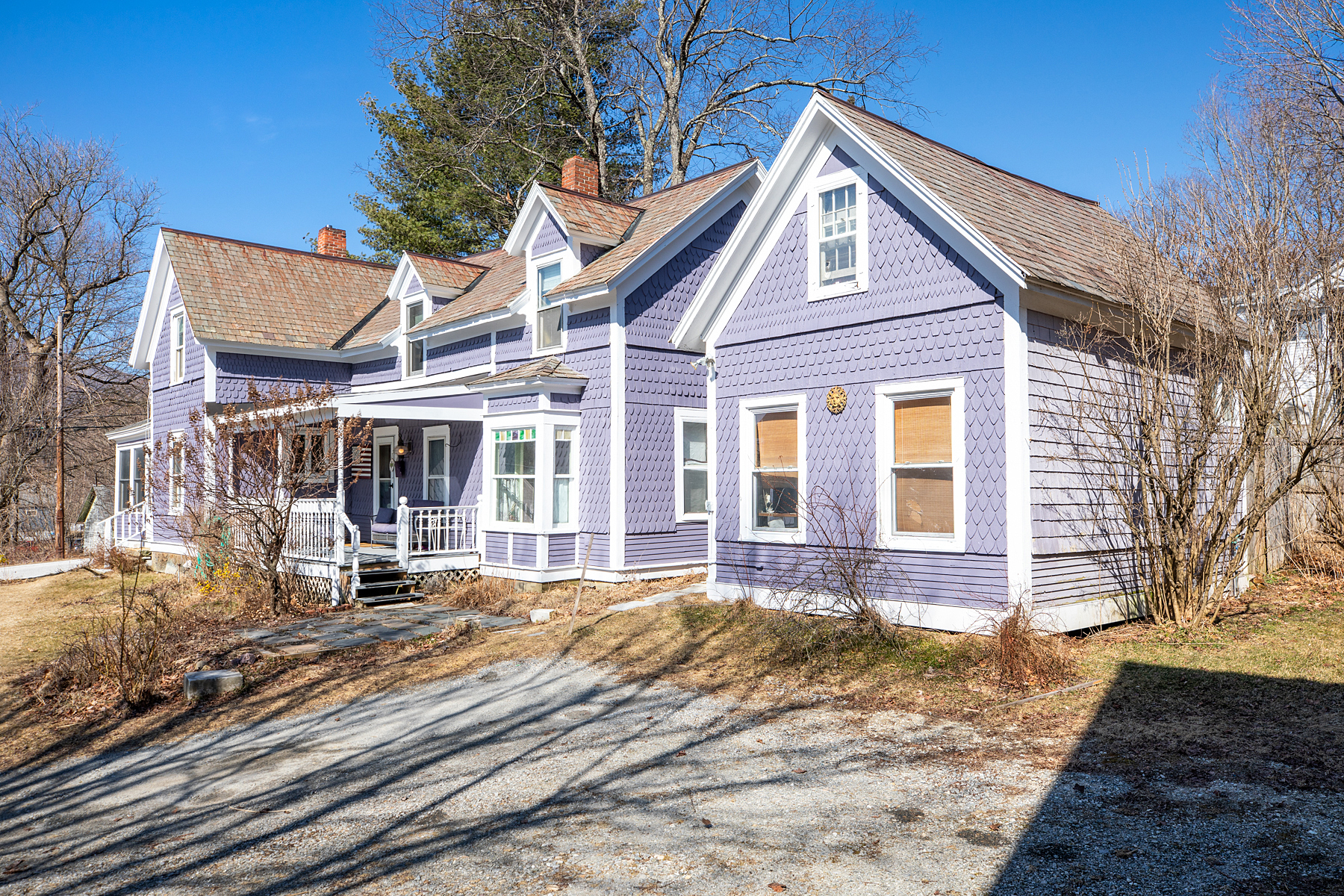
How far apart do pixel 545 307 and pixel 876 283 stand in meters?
7.56

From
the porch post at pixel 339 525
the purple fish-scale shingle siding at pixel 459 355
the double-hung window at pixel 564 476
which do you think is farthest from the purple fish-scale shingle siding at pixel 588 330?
the porch post at pixel 339 525

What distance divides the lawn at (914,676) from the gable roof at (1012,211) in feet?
13.0

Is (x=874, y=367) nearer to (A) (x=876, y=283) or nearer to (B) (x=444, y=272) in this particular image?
(A) (x=876, y=283)

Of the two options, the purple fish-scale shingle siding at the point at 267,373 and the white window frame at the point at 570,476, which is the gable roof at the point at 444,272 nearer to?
the purple fish-scale shingle siding at the point at 267,373

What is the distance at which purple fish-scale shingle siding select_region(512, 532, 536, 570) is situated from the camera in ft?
51.6

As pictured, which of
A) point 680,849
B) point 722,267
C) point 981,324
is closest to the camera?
point 680,849

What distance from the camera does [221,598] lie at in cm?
1538

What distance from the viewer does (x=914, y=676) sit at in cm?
905

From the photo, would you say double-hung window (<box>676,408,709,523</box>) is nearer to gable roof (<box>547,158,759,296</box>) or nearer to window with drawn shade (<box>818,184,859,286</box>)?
gable roof (<box>547,158,759,296</box>)

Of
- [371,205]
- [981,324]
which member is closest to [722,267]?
[981,324]

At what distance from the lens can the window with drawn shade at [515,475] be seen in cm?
1597

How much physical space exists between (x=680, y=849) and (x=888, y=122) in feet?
33.9

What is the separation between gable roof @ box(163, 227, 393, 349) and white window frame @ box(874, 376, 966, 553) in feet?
52.7

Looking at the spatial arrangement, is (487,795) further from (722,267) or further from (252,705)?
(722,267)
